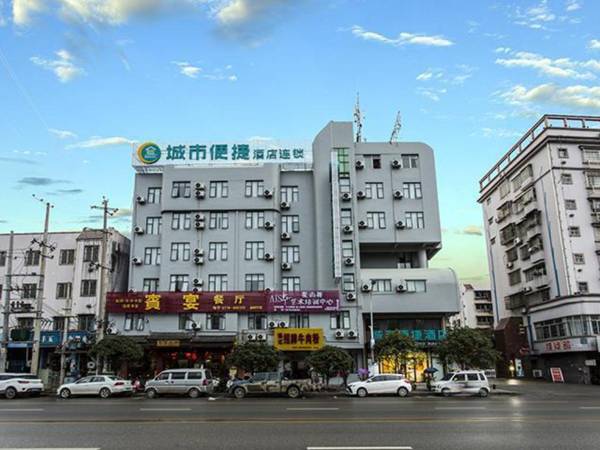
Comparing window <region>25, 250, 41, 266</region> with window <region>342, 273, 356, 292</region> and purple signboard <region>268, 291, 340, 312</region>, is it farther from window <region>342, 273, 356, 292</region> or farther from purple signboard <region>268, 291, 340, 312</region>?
window <region>342, 273, 356, 292</region>

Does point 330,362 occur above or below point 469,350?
below

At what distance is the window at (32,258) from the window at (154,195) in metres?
10.0

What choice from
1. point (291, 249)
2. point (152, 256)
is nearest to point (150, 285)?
point (152, 256)

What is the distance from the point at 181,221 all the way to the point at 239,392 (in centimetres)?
1852

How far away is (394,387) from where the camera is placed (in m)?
27.2

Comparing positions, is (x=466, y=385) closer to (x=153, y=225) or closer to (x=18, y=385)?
(x=18, y=385)

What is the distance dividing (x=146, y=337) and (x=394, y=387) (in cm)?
1942

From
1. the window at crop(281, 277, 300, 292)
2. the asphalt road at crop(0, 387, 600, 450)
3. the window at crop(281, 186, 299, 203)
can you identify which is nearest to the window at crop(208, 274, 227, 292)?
the window at crop(281, 277, 300, 292)

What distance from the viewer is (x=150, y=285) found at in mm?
40719

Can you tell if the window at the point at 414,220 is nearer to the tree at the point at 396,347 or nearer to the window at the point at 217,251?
the tree at the point at 396,347

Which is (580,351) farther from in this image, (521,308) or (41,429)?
(41,429)

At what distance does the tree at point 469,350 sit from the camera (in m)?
31.9

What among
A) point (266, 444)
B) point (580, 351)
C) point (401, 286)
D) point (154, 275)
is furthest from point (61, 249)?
point (580, 351)

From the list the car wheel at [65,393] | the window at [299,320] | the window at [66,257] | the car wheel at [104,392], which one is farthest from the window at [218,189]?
the car wheel at [65,393]
